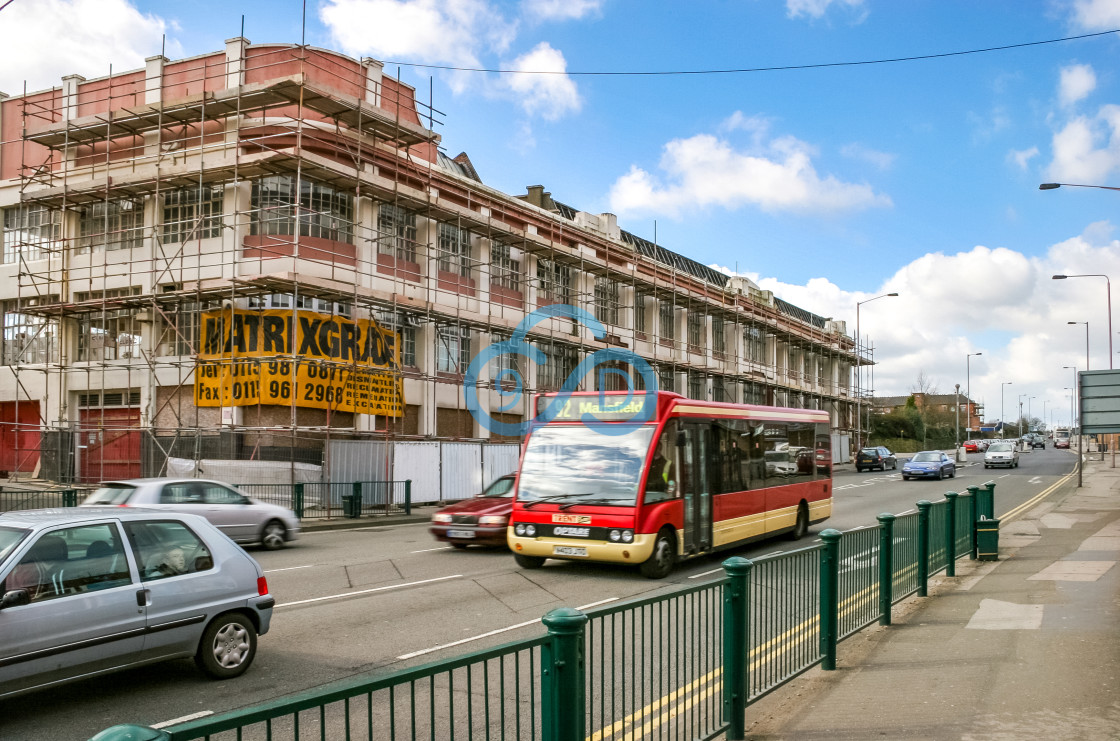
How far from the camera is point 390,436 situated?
2672cm

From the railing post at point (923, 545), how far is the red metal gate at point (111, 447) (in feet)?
74.4

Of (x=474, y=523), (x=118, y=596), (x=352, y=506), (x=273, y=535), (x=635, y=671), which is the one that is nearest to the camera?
(x=635, y=671)

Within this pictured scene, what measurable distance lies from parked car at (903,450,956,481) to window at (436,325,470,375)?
2227 centimetres

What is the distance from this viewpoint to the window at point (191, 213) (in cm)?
2675

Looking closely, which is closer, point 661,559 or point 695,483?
point 661,559

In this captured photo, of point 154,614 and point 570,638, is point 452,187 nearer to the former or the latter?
point 154,614

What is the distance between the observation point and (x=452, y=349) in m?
31.5

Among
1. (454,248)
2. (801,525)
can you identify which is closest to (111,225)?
(454,248)

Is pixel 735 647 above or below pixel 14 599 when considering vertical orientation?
below

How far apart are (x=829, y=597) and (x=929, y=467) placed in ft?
123

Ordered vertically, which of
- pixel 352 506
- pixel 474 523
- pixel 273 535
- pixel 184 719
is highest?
pixel 474 523

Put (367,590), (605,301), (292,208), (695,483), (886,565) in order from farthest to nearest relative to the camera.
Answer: (605,301) < (292,208) < (695,483) < (367,590) < (886,565)

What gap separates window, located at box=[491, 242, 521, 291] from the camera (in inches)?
1348

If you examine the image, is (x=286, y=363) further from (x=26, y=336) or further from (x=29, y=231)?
(x=29, y=231)
